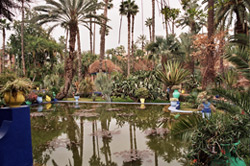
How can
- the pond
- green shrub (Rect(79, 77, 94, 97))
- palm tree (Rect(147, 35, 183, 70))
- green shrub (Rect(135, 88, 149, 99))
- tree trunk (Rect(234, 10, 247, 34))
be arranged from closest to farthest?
the pond → green shrub (Rect(135, 88, 149, 99)) → tree trunk (Rect(234, 10, 247, 34)) → palm tree (Rect(147, 35, 183, 70)) → green shrub (Rect(79, 77, 94, 97))

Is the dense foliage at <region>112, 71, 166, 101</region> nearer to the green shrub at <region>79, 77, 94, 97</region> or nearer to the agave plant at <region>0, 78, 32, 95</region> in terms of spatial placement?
the green shrub at <region>79, 77, 94, 97</region>

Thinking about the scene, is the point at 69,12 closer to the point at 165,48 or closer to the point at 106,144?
the point at 165,48

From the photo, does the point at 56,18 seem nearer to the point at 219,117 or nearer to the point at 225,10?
the point at 225,10

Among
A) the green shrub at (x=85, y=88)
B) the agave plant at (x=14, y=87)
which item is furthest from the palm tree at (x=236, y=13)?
the agave plant at (x=14, y=87)

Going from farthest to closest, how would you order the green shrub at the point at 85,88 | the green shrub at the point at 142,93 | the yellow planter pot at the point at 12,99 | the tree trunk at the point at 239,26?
1. the green shrub at the point at 85,88
2. the tree trunk at the point at 239,26
3. the green shrub at the point at 142,93
4. the yellow planter pot at the point at 12,99

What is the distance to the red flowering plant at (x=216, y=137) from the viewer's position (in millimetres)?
3314

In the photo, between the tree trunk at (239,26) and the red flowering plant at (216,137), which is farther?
the tree trunk at (239,26)

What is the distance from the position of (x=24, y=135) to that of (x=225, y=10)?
17.8 meters

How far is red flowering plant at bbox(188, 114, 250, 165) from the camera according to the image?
Result: 3.31 meters

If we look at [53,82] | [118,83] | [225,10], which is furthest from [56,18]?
[225,10]

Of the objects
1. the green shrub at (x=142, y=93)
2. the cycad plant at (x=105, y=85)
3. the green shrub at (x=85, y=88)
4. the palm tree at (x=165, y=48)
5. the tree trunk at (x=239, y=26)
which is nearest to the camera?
the green shrub at (x=142, y=93)

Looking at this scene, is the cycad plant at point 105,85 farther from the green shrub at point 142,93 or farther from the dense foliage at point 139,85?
the green shrub at point 142,93

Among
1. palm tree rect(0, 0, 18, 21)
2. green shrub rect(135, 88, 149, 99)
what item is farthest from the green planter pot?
green shrub rect(135, 88, 149, 99)

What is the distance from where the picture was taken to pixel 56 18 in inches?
661
